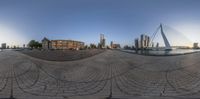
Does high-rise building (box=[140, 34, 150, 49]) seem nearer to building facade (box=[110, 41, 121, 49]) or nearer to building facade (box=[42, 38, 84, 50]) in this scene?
building facade (box=[110, 41, 121, 49])

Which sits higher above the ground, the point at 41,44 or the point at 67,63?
the point at 41,44

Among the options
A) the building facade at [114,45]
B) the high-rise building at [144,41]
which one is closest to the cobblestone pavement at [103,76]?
the building facade at [114,45]

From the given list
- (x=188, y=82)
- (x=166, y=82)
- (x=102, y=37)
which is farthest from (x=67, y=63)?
(x=188, y=82)

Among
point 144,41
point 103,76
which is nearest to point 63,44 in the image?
point 103,76

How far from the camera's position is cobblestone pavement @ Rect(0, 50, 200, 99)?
336 centimetres

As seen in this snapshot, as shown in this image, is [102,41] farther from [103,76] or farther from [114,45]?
[103,76]

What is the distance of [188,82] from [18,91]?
2.91 meters

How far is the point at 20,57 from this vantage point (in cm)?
381

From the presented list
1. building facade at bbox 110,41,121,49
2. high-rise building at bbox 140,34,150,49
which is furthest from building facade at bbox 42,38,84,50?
high-rise building at bbox 140,34,150,49

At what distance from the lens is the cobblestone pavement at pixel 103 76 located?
3.36m

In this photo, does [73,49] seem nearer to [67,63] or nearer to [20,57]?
[67,63]

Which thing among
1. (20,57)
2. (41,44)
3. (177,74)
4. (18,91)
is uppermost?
(41,44)

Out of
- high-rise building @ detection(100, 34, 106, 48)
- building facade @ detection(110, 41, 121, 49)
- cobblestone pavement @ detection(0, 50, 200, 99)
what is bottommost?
cobblestone pavement @ detection(0, 50, 200, 99)

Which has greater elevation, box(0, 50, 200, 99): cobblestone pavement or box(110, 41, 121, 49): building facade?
box(110, 41, 121, 49): building facade
